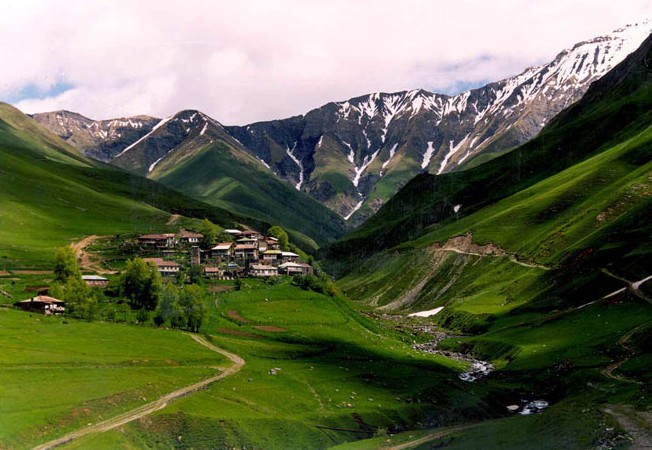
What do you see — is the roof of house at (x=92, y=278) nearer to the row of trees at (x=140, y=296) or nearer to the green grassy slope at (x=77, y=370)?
Result: the row of trees at (x=140, y=296)

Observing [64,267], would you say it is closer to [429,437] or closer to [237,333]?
[237,333]

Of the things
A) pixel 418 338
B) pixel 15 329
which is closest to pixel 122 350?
pixel 15 329

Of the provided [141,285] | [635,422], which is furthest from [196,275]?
[635,422]

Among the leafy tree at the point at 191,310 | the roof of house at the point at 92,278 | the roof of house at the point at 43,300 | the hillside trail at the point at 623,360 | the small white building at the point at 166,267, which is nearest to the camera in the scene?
the hillside trail at the point at 623,360

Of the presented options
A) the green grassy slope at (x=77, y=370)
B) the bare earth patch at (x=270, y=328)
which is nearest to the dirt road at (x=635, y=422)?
the green grassy slope at (x=77, y=370)

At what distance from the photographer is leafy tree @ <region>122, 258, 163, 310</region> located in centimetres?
15138

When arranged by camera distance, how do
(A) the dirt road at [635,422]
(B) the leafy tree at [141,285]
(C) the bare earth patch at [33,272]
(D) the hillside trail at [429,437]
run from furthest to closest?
(C) the bare earth patch at [33,272] → (B) the leafy tree at [141,285] → (D) the hillside trail at [429,437] → (A) the dirt road at [635,422]

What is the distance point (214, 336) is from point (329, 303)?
4852cm

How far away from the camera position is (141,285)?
15188 centimetres

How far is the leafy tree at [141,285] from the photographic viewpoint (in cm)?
15138

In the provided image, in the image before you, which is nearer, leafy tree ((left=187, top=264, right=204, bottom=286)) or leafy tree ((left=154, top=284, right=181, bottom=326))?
leafy tree ((left=154, top=284, right=181, bottom=326))

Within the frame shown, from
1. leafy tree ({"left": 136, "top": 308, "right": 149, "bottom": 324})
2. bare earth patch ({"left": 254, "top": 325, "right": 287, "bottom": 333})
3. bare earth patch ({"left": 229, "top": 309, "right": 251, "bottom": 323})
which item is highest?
leafy tree ({"left": 136, "top": 308, "right": 149, "bottom": 324})

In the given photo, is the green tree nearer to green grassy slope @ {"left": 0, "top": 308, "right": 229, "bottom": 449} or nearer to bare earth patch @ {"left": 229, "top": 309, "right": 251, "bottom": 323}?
green grassy slope @ {"left": 0, "top": 308, "right": 229, "bottom": 449}

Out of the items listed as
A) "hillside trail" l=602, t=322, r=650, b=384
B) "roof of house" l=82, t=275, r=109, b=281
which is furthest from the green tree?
"hillside trail" l=602, t=322, r=650, b=384
